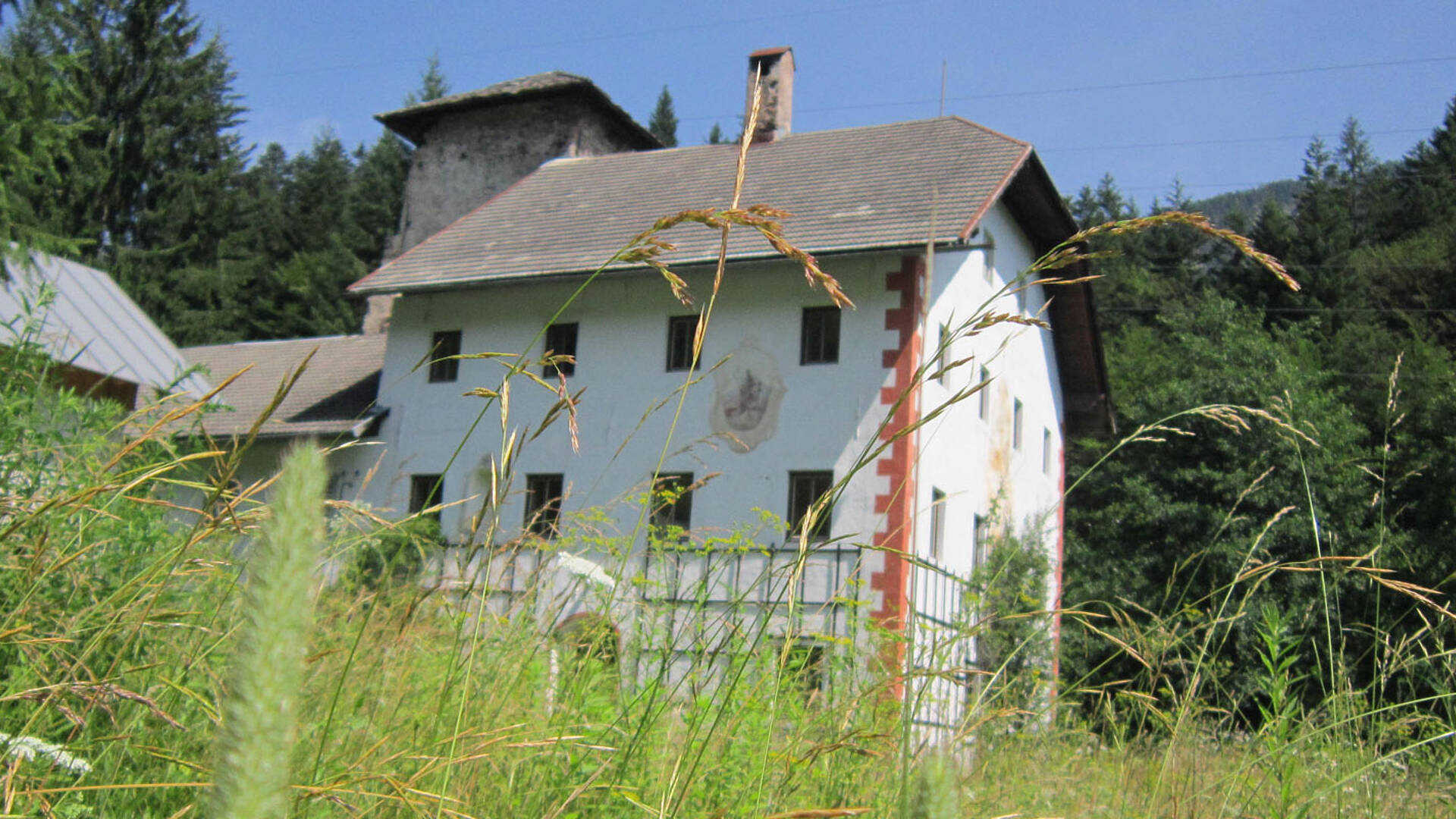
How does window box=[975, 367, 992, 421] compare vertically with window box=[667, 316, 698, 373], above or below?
below

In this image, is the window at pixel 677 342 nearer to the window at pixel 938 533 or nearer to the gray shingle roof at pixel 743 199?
the gray shingle roof at pixel 743 199

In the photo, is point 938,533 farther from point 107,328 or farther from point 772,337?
point 107,328

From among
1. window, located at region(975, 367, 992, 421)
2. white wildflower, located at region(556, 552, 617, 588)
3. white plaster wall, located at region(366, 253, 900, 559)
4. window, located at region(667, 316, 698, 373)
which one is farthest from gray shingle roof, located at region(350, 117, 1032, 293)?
white wildflower, located at region(556, 552, 617, 588)

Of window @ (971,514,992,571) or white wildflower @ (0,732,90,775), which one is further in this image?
window @ (971,514,992,571)

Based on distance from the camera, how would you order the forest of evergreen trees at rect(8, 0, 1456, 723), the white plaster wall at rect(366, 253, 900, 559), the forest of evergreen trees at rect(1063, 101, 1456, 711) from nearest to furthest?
the white plaster wall at rect(366, 253, 900, 559), the forest of evergreen trees at rect(1063, 101, 1456, 711), the forest of evergreen trees at rect(8, 0, 1456, 723)

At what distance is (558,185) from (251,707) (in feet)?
72.4

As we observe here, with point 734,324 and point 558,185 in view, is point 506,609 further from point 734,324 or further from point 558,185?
point 558,185

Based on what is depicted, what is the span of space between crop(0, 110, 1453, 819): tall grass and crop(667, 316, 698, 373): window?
543 inches

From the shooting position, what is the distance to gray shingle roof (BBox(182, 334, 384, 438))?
19344 millimetres

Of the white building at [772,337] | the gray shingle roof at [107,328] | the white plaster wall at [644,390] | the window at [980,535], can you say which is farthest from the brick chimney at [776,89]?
the gray shingle roof at [107,328]

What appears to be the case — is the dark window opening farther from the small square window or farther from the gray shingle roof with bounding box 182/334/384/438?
the small square window

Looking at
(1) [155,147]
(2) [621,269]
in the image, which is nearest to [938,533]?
(2) [621,269]

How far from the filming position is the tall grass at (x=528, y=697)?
5.10 feet

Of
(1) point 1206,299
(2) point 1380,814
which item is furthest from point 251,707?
(1) point 1206,299
